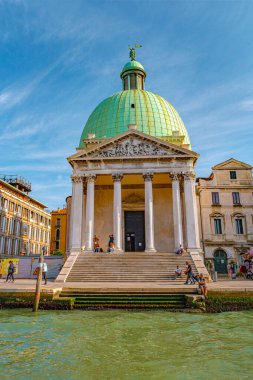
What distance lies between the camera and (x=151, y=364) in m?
6.47

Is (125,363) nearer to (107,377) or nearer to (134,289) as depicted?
(107,377)

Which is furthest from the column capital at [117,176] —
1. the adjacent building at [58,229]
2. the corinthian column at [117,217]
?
the adjacent building at [58,229]

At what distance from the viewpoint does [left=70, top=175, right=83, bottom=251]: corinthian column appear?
2392 centimetres

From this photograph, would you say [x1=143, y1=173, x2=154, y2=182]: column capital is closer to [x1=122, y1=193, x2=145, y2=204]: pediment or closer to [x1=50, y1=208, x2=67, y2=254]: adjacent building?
[x1=122, y1=193, x2=145, y2=204]: pediment

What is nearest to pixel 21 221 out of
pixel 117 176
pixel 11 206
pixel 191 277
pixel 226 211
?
pixel 11 206

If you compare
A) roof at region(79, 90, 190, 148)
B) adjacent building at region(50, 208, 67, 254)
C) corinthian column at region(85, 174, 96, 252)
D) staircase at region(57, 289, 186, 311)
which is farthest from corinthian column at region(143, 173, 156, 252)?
adjacent building at region(50, 208, 67, 254)

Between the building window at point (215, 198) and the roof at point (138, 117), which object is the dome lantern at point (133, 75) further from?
the building window at point (215, 198)

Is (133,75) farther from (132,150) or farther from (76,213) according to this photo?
(76,213)

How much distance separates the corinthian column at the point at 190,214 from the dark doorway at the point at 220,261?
10.3m

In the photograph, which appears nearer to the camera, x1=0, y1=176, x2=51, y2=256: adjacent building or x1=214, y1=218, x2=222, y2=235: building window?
x1=214, y1=218, x2=222, y2=235: building window

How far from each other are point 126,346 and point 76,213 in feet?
57.5

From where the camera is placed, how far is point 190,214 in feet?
78.5

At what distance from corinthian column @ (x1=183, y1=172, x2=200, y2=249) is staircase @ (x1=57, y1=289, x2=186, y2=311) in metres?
10.2


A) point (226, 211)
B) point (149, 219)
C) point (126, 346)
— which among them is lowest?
point (126, 346)
